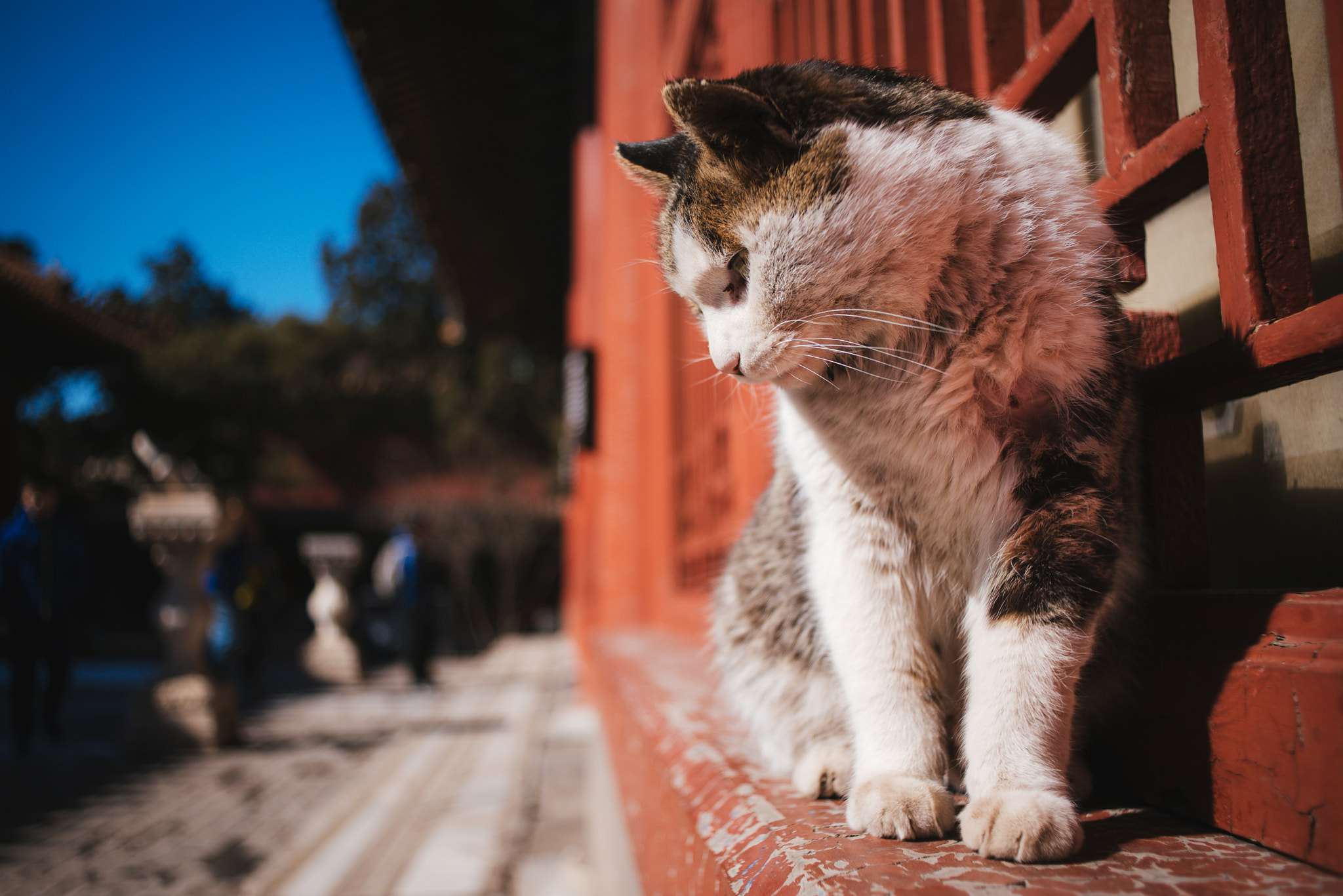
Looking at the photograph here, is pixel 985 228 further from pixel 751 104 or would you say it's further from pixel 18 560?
pixel 18 560

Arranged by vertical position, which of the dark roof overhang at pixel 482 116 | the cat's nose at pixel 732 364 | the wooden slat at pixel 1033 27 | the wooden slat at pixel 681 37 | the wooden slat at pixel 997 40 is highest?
the dark roof overhang at pixel 482 116

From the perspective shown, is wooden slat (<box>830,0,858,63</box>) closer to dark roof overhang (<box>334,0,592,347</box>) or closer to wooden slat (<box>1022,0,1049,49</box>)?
wooden slat (<box>1022,0,1049,49</box>)

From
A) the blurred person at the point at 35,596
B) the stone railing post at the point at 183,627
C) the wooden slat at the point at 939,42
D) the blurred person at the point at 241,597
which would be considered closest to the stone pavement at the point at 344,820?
the stone railing post at the point at 183,627

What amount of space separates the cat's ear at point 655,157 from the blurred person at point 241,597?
5874mm

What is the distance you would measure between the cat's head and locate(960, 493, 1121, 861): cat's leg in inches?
11.4

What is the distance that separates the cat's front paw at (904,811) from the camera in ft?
2.62

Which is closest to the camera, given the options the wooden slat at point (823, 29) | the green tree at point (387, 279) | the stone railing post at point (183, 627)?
the wooden slat at point (823, 29)

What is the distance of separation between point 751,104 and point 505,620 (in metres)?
20.1

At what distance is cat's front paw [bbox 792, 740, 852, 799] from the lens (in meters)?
1.05

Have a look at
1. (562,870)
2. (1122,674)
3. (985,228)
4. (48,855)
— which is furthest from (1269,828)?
(48,855)

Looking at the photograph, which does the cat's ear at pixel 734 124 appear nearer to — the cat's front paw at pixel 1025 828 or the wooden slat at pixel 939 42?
the wooden slat at pixel 939 42

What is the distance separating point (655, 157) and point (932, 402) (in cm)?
64

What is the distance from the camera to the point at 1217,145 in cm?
81

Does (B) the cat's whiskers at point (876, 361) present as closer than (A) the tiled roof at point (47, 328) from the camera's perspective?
Yes
